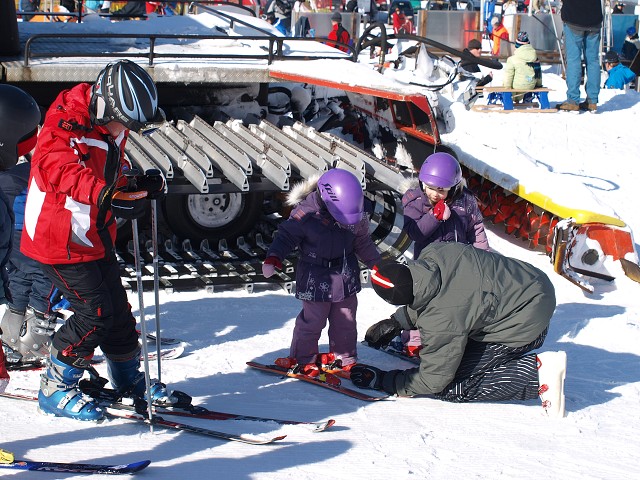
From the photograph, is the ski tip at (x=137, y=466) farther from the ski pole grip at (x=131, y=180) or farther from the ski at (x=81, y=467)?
the ski pole grip at (x=131, y=180)

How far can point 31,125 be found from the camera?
395 cm

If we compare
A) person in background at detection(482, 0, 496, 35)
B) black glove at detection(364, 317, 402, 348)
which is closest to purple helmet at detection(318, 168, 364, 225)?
black glove at detection(364, 317, 402, 348)

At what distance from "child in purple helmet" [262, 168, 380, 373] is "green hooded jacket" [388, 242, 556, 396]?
0.64 metres

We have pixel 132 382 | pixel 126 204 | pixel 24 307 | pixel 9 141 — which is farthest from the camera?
pixel 24 307

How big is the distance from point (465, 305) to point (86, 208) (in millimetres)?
1982

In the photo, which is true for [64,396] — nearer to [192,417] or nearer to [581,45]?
[192,417]

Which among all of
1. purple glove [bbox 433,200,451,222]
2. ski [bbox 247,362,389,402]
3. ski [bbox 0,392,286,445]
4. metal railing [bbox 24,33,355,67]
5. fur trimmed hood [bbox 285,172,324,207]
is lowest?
ski [bbox 247,362,389,402]

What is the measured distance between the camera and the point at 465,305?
16.2ft

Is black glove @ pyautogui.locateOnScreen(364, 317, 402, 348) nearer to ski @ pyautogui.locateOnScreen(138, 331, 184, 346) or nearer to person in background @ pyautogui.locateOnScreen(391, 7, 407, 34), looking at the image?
ski @ pyautogui.locateOnScreen(138, 331, 184, 346)

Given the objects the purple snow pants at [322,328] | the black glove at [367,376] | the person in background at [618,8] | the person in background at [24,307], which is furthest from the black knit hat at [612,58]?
the person in background at [24,307]

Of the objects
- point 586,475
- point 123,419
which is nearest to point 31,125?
point 123,419

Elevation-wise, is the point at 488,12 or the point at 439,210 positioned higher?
the point at 488,12

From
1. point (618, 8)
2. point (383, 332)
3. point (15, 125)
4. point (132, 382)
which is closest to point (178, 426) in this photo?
point (132, 382)

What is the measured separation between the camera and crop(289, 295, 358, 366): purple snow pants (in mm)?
5703
